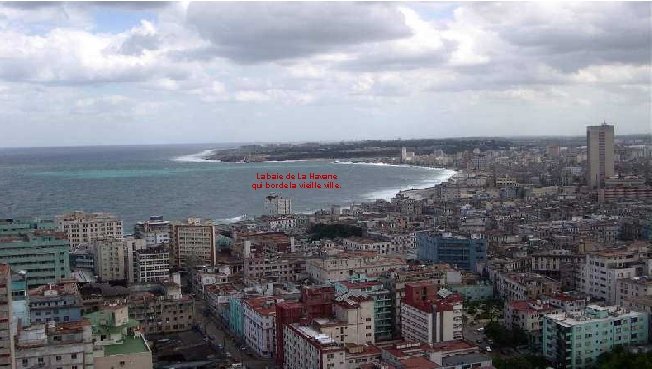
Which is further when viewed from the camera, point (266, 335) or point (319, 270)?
point (319, 270)

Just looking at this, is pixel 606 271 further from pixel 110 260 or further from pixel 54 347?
pixel 110 260

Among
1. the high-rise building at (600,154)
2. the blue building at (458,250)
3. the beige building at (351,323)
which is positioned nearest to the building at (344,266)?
the blue building at (458,250)

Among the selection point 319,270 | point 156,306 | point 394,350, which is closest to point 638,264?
point 319,270

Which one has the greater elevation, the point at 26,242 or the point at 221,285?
the point at 26,242

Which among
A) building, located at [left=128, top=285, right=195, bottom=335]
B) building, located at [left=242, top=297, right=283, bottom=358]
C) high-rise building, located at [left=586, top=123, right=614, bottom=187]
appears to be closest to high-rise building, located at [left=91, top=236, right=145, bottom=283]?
building, located at [left=128, top=285, right=195, bottom=335]

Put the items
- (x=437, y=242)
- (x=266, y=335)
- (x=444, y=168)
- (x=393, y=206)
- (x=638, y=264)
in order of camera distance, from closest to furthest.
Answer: (x=266, y=335), (x=638, y=264), (x=437, y=242), (x=393, y=206), (x=444, y=168)

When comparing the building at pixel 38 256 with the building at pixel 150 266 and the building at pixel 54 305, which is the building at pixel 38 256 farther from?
the building at pixel 54 305

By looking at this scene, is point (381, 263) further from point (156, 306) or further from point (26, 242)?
point (26, 242)
